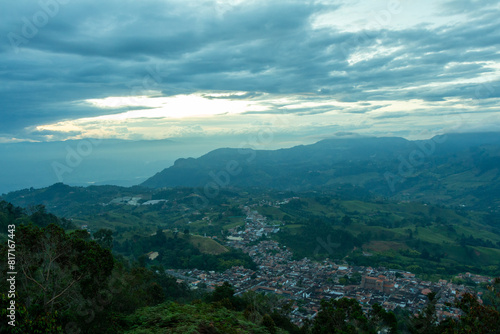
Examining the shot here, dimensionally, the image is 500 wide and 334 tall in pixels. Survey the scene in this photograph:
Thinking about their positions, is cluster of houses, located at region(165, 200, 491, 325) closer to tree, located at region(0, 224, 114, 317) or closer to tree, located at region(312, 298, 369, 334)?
tree, located at region(312, 298, 369, 334)

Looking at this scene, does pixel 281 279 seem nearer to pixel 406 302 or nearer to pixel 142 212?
pixel 406 302

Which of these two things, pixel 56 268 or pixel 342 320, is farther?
pixel 342 320

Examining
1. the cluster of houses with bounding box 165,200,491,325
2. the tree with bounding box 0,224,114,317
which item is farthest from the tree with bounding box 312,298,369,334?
the cluster of houses with bounding box 165,200,491,325

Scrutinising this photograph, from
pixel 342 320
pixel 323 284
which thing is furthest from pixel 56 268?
pixel 323 284

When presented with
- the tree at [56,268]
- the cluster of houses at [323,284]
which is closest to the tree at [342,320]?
the tree at [56,268]

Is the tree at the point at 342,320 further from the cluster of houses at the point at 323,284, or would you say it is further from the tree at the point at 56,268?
the cluster of houses at the point at 323,284

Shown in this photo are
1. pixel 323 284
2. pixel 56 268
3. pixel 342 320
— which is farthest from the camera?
pixel 323 284

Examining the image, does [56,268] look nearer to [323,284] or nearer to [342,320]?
[342,320]

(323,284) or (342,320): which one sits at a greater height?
(342,320)

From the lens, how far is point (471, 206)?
393 feet

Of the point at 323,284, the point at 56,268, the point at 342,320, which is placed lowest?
the point at 323,284

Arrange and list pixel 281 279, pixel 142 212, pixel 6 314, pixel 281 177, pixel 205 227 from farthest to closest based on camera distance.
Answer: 1. pixel 281 177
2. pixel 142 212
3. pixel 205 227
4. pixel 281 279
5. pixel 6 314

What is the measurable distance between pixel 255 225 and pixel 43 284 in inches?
2582

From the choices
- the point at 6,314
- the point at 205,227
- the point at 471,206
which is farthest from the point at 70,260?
the point at 471,206
